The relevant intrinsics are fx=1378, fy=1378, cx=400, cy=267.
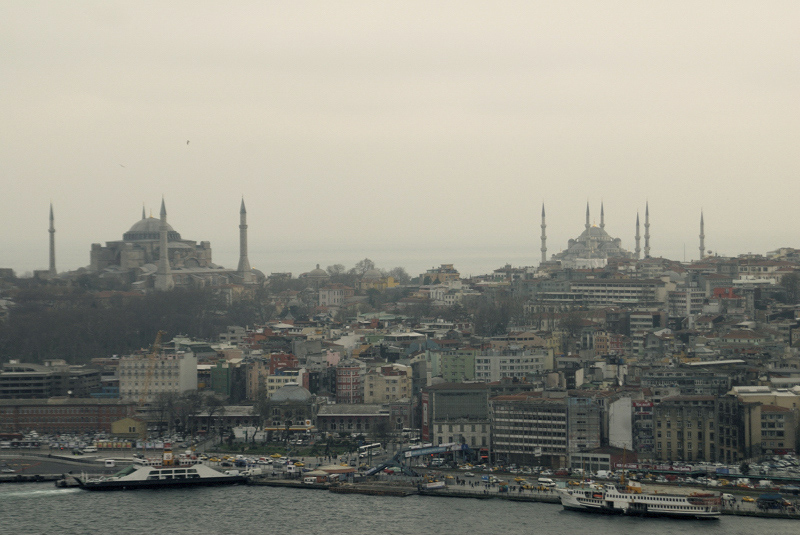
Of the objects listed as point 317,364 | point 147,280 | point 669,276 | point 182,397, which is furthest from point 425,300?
point 182,397

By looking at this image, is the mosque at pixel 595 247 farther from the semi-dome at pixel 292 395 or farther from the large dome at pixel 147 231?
the semi-dome at pixel 292 395

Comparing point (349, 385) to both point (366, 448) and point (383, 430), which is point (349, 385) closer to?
point (383, 430)

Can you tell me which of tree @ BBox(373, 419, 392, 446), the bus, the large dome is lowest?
the bus

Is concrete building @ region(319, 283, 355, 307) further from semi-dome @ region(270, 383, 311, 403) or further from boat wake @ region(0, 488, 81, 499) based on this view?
boat wake @ region(0, 488, 81, 499)

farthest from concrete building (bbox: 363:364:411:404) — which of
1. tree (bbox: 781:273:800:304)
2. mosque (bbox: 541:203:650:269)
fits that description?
mosque (bbox: 541:203:650:269)

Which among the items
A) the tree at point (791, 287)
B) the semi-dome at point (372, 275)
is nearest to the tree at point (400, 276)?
the semi-dome at point (372, 275)

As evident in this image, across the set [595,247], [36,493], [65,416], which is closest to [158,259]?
[595,247]
